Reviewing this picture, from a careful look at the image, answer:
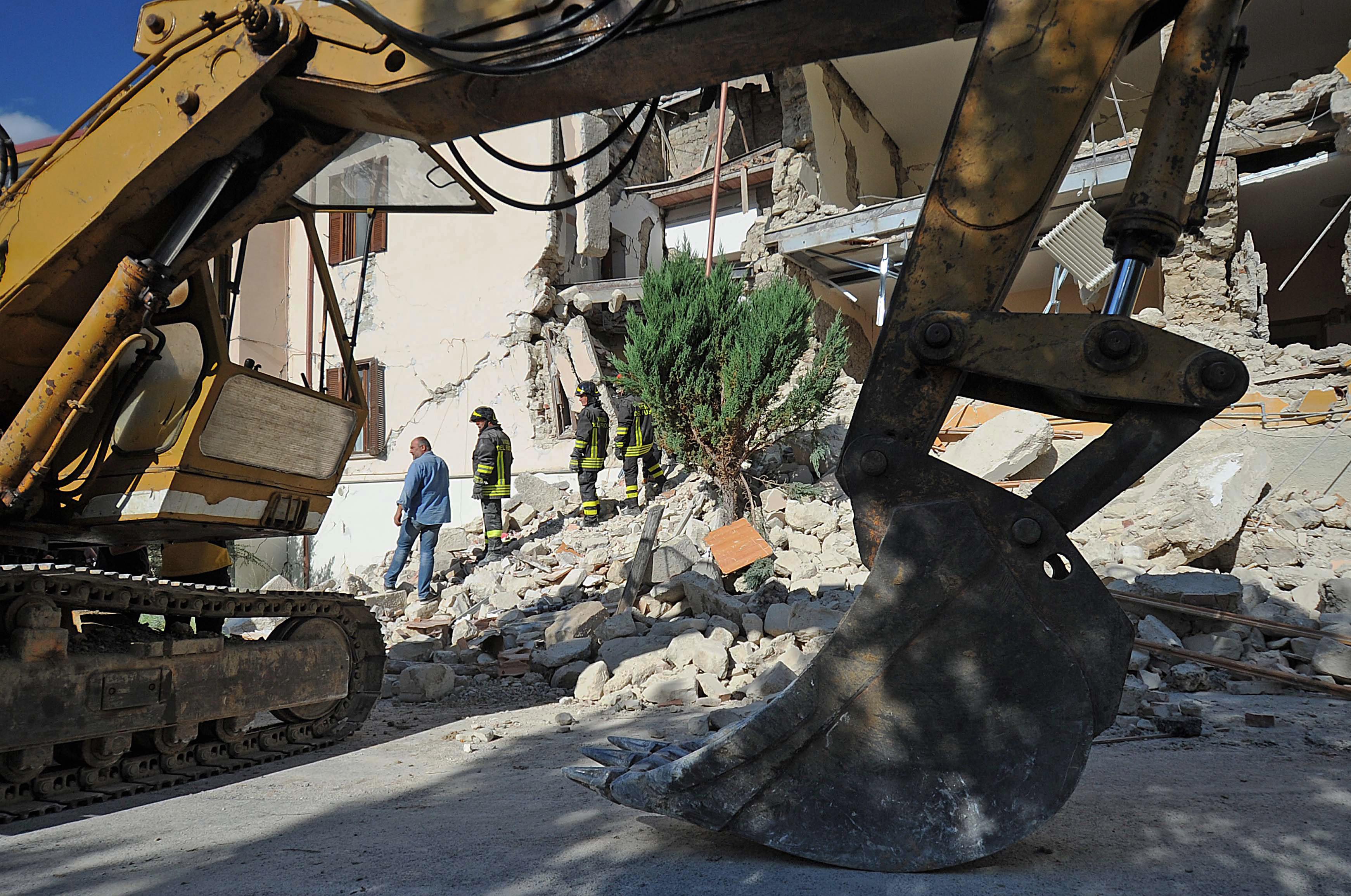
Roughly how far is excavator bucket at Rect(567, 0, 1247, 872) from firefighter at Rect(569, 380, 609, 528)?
10211 mm

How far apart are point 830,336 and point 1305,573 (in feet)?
18.1

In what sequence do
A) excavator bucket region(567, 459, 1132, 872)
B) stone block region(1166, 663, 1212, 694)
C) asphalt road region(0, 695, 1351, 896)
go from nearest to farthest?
excavator bucket region(567, 459, 1132, 872), asphalt road region(0, 695, 1351, 896), stone block region(1166, 663, 1212, 694)

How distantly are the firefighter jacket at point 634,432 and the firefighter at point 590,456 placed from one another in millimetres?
426

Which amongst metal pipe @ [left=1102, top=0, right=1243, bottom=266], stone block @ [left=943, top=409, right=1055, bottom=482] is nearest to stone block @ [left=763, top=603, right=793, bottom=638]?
stone block @ [left=943, top=409, right=1055, bottom=482]

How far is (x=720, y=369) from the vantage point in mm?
10516

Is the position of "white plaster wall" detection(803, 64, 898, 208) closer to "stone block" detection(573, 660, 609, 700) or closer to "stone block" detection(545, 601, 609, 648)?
"stone block" detection(545, 601, 609, 648)

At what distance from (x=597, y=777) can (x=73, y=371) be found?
2.84m

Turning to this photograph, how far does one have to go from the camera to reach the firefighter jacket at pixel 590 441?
1255cm

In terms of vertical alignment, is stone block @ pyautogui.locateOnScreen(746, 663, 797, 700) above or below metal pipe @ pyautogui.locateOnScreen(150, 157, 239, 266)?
below

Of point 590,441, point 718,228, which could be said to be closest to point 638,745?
point 590,441

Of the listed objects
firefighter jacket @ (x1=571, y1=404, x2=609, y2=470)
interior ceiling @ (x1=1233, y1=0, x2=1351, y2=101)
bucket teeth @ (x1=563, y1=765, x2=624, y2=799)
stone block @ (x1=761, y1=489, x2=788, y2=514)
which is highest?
interior ceiling @ (x1=1233, y1=0, x2=1351, y2=101)

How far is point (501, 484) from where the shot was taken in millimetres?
12273

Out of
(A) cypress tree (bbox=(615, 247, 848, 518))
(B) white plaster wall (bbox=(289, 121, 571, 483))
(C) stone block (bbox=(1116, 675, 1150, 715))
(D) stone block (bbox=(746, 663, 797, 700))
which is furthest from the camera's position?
(B) white plaster wall (bbox=(289, 121, 571, 483))

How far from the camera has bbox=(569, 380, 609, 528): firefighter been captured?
12.5 m
